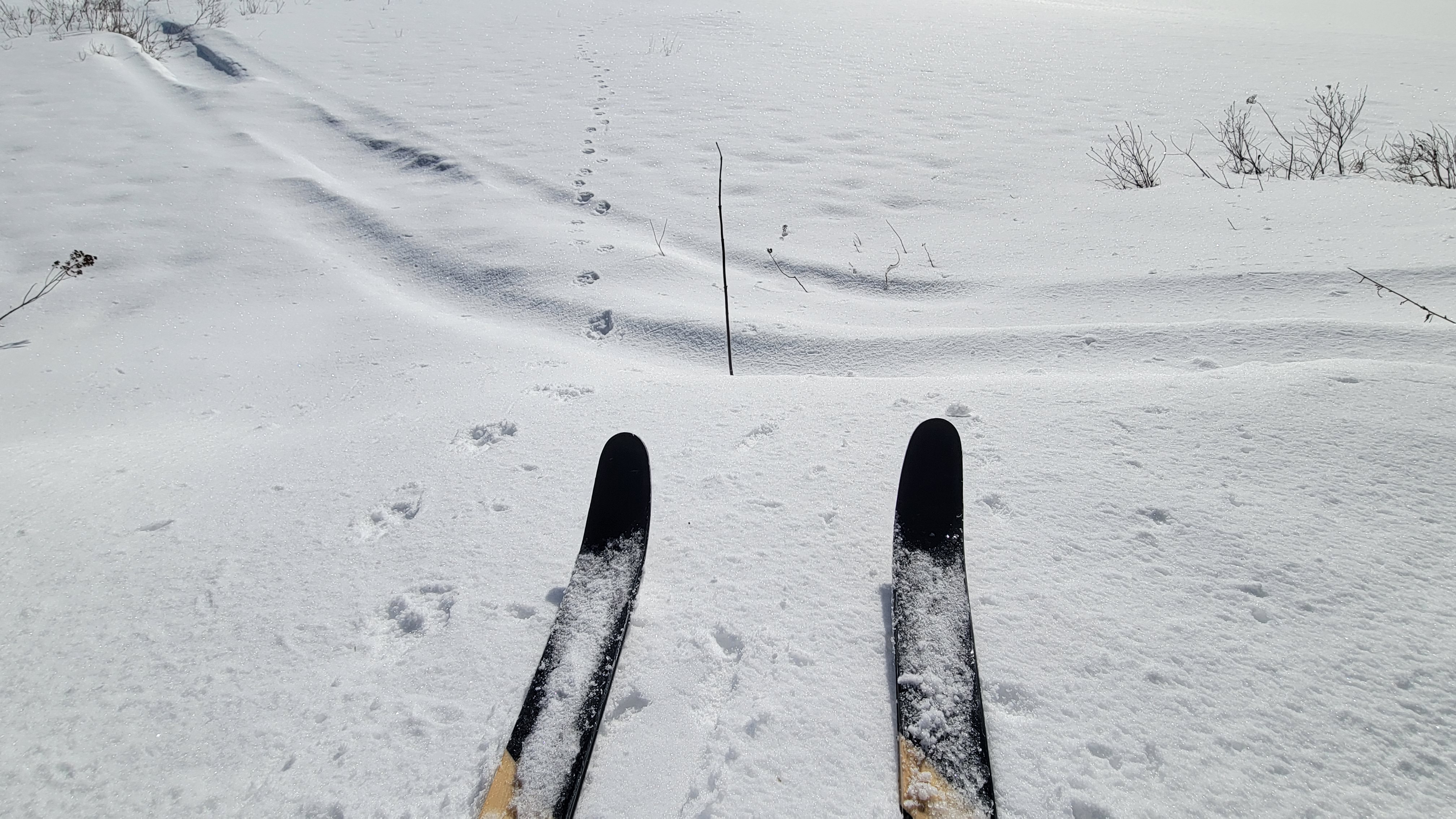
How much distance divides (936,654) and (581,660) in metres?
0.63

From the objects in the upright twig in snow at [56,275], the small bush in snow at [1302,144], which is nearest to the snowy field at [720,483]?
the upright twig in snow at [56,275]

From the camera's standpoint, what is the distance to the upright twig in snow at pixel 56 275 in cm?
312

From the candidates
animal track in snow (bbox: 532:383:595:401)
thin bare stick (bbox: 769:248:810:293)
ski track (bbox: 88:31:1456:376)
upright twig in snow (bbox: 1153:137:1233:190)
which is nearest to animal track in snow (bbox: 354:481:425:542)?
animal track in snow (bbox: 532:383:595:401)

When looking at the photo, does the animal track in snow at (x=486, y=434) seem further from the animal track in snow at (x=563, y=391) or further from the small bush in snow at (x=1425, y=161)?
the small bush in snow at (x=1425, y=161)

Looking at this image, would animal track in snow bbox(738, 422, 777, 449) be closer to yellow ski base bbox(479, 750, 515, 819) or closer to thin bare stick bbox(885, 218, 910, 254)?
yellow ski base bbox(479, 750, 515, 819)

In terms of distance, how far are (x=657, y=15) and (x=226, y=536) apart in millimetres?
10770

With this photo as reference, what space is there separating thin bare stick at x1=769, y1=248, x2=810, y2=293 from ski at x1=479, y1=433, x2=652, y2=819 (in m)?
2.14

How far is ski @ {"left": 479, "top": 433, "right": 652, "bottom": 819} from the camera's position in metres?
1.03

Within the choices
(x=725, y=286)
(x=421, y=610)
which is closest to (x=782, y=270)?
(x=725, y=286)

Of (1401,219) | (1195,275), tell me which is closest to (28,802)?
(1195,275)

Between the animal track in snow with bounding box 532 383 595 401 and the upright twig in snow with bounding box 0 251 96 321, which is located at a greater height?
the upright twig in snow with bounding box 0 251 96 321

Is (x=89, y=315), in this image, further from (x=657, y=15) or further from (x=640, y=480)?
(x=657, y=15)

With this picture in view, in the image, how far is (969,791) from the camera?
101 centimetres

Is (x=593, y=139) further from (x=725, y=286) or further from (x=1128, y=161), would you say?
(x=1128, y=161)
